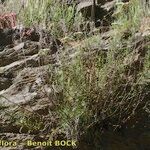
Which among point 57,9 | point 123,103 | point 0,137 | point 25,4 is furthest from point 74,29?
point 0,137

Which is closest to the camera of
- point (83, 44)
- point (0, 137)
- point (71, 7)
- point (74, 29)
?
point (0, 137)

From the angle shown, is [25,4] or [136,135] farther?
[25,4]

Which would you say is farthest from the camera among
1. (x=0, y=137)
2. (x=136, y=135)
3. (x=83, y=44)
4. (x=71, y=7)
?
(x=71, y=7)

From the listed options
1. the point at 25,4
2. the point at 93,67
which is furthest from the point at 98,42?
the point at 25,4

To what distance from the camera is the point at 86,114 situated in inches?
133

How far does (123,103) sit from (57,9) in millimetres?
1838

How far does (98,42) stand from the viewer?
3.92m

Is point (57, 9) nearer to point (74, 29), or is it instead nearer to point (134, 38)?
point (74, 29)

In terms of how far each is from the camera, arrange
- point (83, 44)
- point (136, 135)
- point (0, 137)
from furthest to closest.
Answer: point (83, 44)
point (136, 135)
point (0, 137)

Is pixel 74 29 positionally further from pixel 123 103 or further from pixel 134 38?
pixel 123 103

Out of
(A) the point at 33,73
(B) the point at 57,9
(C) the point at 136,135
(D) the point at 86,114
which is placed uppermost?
(B) the point at 57,9

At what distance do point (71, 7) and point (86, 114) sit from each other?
6.65 feet

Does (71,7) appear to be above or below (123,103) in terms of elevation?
above

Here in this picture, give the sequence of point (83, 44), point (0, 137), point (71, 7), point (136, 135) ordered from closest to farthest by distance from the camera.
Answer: point (0, 137), point (136, 135), point (83, 44), point (71, 7)
